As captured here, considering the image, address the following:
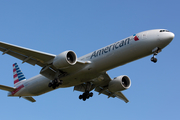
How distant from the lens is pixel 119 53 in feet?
84.5

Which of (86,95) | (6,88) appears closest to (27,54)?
(6,88)

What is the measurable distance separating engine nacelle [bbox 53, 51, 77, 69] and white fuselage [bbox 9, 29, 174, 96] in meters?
1.64

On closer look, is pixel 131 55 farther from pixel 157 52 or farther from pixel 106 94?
pixel 106 94

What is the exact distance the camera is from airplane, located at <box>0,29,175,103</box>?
2495 cm

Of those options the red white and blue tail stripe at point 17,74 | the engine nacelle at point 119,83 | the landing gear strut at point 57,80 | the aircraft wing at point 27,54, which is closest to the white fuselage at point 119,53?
the landing gear strut at point 57,80

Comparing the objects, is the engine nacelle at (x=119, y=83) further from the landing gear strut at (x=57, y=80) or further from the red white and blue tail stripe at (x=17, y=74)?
the red white and blue tail stripe at (x=17, y=74)

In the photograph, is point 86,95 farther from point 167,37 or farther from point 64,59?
point 167,37

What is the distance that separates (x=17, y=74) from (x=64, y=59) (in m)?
13.2

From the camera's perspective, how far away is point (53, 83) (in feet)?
92.1

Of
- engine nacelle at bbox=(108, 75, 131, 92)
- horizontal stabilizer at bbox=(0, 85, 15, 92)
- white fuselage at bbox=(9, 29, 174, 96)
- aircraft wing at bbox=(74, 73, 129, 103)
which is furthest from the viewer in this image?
engine nacelle at bbox=(108, 75, 131, 92)

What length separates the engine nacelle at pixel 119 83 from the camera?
31641 mm

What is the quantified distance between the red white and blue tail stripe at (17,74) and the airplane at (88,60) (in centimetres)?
340

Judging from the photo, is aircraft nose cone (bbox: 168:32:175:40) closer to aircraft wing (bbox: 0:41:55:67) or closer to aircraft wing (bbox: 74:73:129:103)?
aircraft wing (bbox: 74:73:129:103)

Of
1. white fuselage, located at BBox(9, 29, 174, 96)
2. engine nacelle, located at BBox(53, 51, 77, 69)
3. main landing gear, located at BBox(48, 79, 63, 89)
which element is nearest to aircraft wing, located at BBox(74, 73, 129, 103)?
white fuselage, located at BBox(9, 29, 174, 96)
